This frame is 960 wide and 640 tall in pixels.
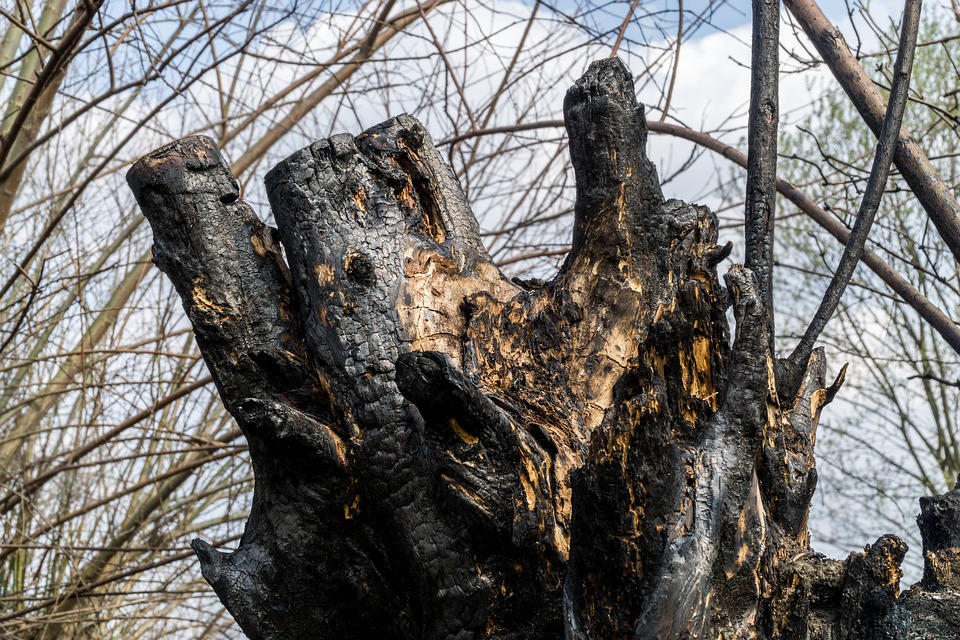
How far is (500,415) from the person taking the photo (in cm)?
200

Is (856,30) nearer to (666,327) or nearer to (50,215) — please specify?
(666,327)

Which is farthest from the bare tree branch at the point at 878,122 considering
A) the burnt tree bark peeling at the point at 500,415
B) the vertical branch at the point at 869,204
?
Answer: the burnt tree bark peeling at the point at 500,415

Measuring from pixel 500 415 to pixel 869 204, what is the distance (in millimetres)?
1085

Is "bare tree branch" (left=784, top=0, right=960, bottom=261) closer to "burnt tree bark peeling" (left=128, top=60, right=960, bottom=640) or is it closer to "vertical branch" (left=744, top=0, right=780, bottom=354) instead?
"vertical branch" (left=744, top=0, right=780, bottom=354)

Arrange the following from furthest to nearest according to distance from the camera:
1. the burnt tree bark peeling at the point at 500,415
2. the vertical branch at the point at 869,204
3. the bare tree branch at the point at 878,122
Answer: the bare tree branch at the point at 878,122, the vertical branch at the point at 869,204, the burnt tree bark peeling at the point at 500,415

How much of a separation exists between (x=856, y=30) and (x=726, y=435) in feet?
8.13

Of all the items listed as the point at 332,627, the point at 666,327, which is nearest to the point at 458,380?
the point at 666,327

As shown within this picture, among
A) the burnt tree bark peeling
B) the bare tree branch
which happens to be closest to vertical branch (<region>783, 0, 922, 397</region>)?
the burnt tree bark peeling

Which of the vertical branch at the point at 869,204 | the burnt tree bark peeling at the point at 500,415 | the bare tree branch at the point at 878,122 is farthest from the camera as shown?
the bare tree branch at the point at 878,122

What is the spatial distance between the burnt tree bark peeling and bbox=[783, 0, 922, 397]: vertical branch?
0.13 metres

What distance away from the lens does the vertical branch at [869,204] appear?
232 cm

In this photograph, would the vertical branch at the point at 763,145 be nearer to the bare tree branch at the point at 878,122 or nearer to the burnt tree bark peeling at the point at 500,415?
the burnt tree bark peeling at the point at 500,415

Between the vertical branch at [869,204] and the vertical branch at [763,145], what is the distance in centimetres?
16

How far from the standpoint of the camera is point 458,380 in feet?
6.35
